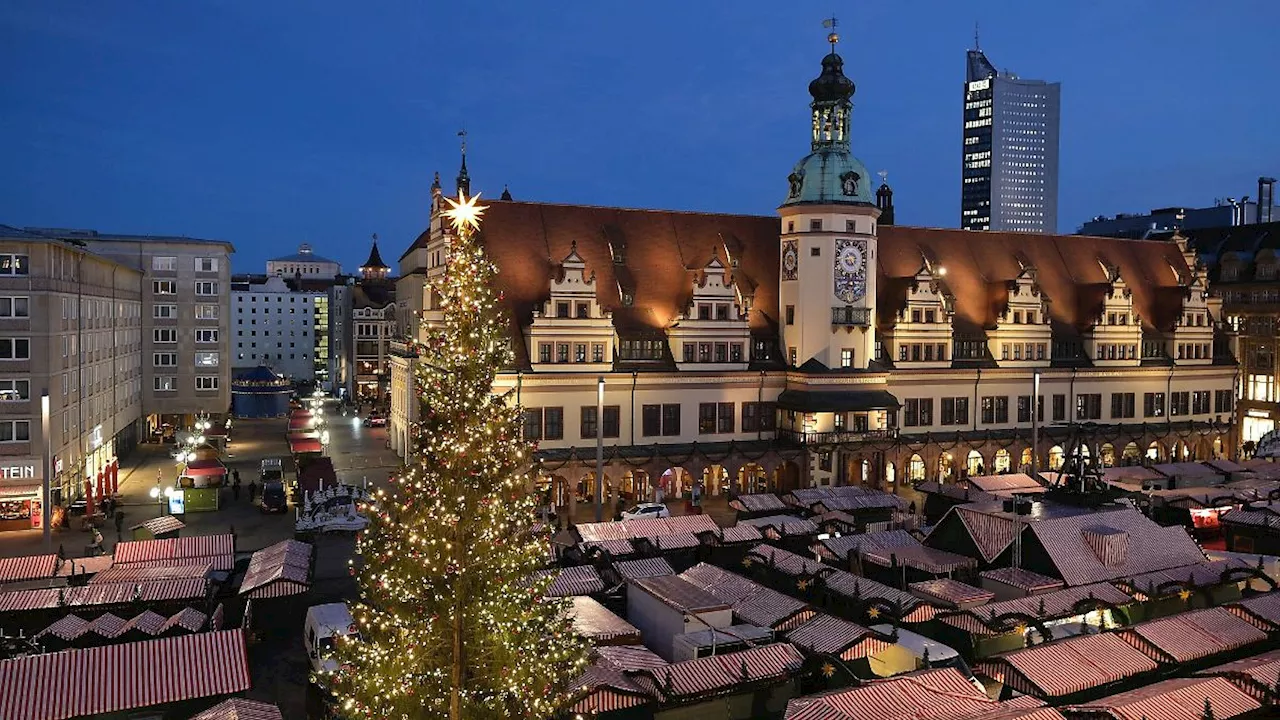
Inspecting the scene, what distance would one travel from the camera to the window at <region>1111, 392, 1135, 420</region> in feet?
220

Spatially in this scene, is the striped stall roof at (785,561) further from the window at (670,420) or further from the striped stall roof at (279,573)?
the window at (670,420)

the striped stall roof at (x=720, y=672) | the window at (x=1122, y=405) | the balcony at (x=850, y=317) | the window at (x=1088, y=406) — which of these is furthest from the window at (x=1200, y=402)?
the striped stall roof at (x=720, y=672)

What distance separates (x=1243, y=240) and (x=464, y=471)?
88.0m

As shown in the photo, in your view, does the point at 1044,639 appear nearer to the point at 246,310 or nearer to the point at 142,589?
the point at 142,589

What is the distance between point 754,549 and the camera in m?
34.8

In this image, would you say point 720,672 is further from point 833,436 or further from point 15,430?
point 15,430

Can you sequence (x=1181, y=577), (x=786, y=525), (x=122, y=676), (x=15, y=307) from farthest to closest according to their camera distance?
(x=15, y=307), (x=786, y=525), (x=1181, y=577), (x=122, y=676)

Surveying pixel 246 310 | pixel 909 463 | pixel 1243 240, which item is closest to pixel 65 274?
pixel 909 463

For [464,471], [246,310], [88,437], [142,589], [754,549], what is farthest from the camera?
[246,310]

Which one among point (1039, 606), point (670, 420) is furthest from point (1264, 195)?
point (1039, 606)

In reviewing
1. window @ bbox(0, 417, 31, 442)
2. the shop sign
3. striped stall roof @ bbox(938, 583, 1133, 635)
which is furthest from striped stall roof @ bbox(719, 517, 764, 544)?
window @ bbox(0, 417, 31, 442)

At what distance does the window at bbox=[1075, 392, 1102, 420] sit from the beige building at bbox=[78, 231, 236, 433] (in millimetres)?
65557

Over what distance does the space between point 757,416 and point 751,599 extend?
29298 mm

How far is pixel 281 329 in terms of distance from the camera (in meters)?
186
